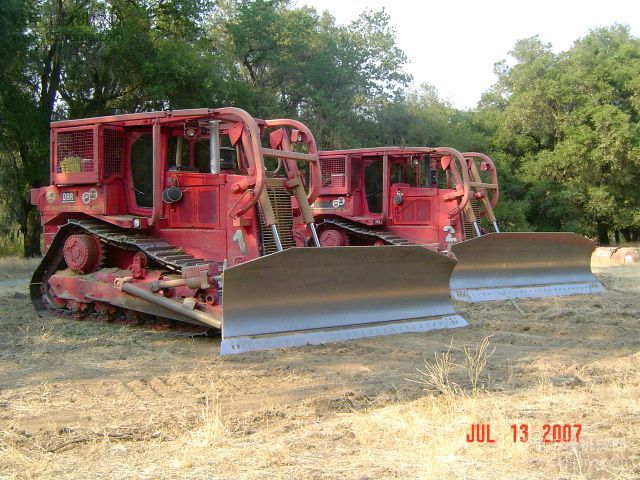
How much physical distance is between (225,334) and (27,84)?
565 inches

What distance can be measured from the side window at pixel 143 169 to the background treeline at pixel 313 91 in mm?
8551

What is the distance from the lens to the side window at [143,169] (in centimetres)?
968

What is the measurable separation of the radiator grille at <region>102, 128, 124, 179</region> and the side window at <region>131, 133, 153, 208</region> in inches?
6.9

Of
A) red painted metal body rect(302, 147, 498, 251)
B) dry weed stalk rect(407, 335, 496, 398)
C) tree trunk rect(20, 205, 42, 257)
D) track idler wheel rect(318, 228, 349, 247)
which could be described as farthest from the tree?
dry weed stalk rect(407, 335, 496, 398)

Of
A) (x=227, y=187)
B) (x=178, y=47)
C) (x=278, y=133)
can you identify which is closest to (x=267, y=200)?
(x=227, y=187)

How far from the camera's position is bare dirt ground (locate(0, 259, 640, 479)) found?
3.98 m

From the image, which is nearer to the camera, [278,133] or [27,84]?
[278,133]

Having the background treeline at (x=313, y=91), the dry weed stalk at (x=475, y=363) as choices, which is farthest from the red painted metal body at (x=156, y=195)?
the background treeline at (x=313, y=91)

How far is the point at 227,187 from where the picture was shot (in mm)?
8836

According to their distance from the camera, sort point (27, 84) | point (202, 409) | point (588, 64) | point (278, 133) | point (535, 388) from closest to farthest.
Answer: point (202, 409) → point (535, 388) → point (278, 133) → point (27, 84) → point (588, 64)

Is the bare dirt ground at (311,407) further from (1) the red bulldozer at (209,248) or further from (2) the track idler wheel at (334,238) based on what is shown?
(2) the track idler wheel at (334,238)

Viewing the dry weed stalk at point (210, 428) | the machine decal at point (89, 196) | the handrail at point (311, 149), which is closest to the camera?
the dry weed stalk at point (210, 428)

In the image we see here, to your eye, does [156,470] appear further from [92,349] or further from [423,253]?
[423,253]

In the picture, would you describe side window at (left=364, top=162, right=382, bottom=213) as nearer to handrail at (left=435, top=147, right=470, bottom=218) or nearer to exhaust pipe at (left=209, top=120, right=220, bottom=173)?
handrail at (left=435, top=147, right=470, bottom=218)
